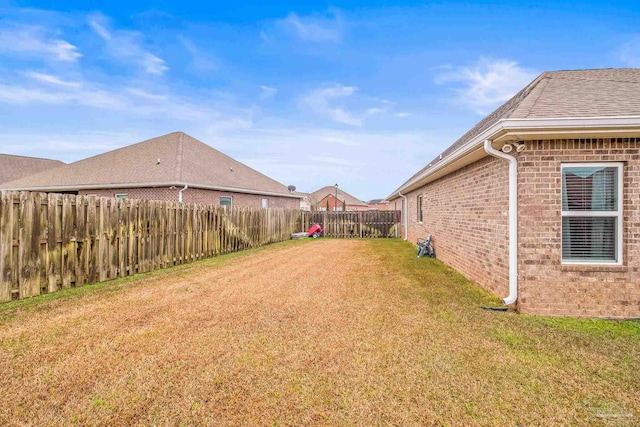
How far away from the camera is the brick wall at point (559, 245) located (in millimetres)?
4789

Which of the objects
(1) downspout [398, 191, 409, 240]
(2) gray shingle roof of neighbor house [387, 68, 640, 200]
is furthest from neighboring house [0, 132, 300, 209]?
(2) gray shingle roof of neighbor house [387, 68, 640, 200]

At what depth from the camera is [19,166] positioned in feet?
85.3

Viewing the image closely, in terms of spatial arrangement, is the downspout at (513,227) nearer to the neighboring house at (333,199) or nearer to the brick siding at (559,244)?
the brick siding at (559,244)

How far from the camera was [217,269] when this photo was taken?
9008 mm

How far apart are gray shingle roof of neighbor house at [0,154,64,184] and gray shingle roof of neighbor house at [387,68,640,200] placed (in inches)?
1227

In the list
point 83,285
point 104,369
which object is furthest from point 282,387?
point 83,285

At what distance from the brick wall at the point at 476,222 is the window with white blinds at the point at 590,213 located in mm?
825

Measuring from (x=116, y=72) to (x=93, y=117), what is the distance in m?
4.39

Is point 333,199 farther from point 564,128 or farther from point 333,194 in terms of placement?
point 564,128

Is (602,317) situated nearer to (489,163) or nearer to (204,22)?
(489,163)

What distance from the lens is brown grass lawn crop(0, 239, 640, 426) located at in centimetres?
249

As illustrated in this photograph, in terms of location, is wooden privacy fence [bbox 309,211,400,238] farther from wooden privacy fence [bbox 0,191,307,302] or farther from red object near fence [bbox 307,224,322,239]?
wooden privacy fence [bbox 0,191,307,302]

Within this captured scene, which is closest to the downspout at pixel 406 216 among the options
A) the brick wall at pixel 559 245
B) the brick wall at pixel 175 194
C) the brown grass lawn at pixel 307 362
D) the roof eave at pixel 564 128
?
the brick wall at pixel 175 194

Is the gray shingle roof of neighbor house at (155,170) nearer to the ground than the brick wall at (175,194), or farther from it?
farther from it
